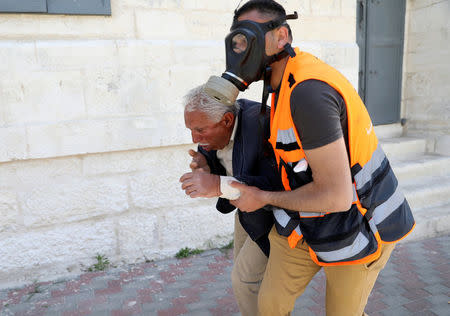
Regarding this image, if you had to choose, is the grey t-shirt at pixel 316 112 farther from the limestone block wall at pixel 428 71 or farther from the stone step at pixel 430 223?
the limestone block wall at pixel 428 71

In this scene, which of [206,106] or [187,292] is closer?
[206,106]

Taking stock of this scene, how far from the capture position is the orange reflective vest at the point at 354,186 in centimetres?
142

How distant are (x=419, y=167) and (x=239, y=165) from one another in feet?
11.8

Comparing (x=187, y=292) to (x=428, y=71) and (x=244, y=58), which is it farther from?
(x=428, y=71)

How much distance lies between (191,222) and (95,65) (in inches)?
66.0

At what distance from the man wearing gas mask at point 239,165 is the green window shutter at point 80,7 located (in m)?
1.79

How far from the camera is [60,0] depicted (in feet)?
10.2

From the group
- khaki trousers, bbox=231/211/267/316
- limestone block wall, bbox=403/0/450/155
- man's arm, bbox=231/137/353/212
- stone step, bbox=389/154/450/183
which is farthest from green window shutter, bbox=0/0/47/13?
limestone block wall, bbox=403/0/450/155

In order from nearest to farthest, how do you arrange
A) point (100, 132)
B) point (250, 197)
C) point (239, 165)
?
1. point (250, 197)
2. point (239, 165)
3. point (100, 132)

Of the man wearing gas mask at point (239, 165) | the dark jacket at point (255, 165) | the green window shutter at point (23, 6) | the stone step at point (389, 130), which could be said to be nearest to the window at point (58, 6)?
the green window shutter at point (23, 6)

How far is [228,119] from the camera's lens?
1.87 metres

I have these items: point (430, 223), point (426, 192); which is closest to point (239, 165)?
point (430, 223)

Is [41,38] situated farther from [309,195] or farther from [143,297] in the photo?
[309,195]

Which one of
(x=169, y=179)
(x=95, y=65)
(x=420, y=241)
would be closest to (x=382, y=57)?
(x=420, y=241)
